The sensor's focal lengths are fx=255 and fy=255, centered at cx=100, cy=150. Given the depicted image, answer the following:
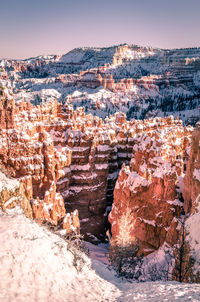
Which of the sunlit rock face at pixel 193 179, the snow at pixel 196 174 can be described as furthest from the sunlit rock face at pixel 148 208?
the snow at pixel 196 174

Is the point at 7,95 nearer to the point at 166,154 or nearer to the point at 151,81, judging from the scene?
the point at 166,154

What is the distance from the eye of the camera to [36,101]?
106m

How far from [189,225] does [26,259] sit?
8.64 meters

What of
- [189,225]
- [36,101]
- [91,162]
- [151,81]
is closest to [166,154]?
[91,162]

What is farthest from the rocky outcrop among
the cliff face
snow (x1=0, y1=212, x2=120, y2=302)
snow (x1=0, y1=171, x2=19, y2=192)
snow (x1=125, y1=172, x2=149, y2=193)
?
snow (x1=125, y1=172, x2=149, y2=193)

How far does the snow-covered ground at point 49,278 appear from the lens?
750 cm

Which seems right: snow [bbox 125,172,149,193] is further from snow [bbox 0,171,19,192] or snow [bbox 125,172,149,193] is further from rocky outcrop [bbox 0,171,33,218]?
snow [bbox 0,171,19,192]

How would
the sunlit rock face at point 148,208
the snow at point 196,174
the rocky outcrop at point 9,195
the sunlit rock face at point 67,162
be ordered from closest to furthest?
the rocky outcrop at point 9,195 < the snow at point 196,174 < the sunlit rock face at point 148,208 < the sunlit rock face at point 67,162

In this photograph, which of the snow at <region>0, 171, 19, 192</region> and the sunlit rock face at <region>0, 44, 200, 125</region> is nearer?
the snow at <region>0, 171, 19, 192</region>

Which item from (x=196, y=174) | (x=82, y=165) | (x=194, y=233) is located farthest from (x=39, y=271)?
(x=82, y=165)

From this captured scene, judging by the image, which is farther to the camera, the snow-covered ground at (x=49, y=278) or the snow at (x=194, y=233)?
the snow at (x=194, y=233)

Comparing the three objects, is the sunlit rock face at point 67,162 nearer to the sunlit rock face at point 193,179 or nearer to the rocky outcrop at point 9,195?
the rocky outcrop at point 9,195

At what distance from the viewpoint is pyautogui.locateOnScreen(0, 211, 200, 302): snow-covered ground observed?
7.50m

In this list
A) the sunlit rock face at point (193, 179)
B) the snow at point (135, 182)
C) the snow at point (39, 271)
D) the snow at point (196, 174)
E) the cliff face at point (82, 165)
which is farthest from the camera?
the snow at point (135, 182)
